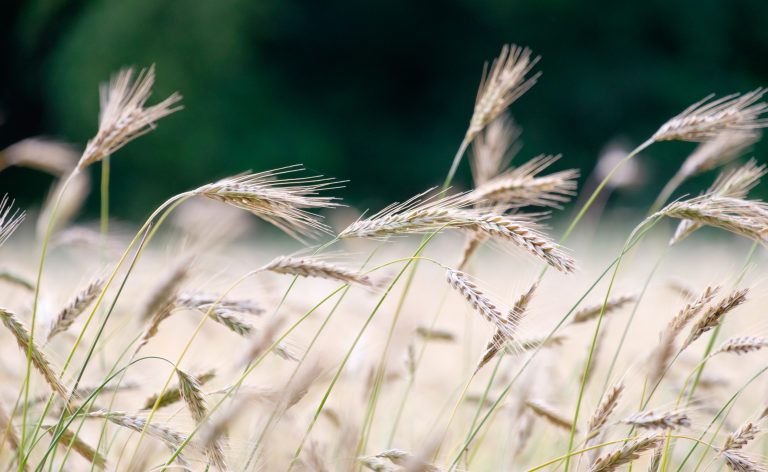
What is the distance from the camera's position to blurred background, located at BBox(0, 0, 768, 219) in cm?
1429

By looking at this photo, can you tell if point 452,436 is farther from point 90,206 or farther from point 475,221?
point 90,206

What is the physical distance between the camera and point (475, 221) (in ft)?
4.12

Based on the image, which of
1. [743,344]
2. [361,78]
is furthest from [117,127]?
[361,78]

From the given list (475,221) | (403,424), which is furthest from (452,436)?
(475,221)

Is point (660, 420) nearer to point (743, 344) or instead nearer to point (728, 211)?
point (743, 344)

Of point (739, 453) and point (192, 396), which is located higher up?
point (739, 453)

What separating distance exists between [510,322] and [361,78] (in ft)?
51.6

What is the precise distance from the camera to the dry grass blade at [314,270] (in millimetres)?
1282

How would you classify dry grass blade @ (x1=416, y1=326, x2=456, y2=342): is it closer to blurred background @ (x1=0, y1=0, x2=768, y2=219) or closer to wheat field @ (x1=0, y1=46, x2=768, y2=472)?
wheat field @ (x1=0, y1=46, x2=768, y2=472)

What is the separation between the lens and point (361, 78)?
16.6 m

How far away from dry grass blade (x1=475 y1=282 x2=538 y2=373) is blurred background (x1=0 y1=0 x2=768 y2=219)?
12.5m

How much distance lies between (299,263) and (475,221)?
0.28m

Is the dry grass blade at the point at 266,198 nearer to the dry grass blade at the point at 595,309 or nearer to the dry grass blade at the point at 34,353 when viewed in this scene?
the dry grass blade at the point at 34,353

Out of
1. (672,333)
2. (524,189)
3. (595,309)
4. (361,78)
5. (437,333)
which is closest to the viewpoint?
(672,333)
